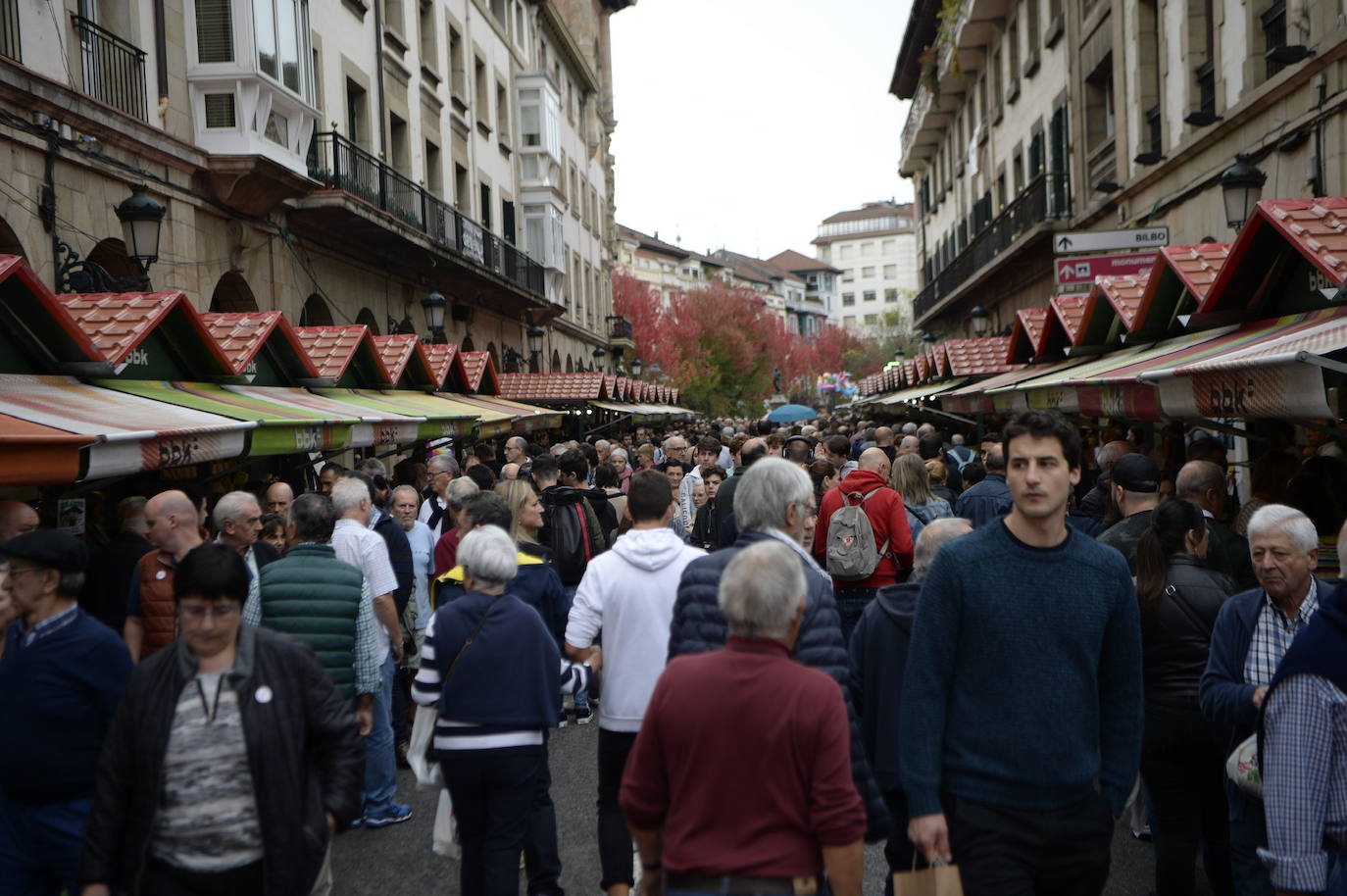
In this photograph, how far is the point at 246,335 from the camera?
10.7m

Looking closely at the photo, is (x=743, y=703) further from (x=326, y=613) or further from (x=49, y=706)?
(x=326, y=613)

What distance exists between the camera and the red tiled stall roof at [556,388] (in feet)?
80.8

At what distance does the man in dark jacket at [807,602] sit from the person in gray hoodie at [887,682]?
1.37 feet

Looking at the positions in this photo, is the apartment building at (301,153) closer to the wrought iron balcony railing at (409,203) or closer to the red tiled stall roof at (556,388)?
the wrought iron balcony railing at (409,203)

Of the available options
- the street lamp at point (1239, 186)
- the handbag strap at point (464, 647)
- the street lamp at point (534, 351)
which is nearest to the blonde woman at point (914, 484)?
the handbag strap at point (464, 647)

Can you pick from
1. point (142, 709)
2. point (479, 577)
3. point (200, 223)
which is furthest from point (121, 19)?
point (142, 709)

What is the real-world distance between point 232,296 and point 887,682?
14988 mm

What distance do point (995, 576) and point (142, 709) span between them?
8.20ft

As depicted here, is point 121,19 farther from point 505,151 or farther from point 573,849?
point 505,151

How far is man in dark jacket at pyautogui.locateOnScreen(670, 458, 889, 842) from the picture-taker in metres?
3.76

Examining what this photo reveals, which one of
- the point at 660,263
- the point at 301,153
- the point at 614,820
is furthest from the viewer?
the point at 660,263

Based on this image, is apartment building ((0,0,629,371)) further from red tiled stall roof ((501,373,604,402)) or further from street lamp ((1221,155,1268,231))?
street lamp ((1221,155,1268,231))

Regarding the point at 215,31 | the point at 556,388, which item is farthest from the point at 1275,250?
the point at 556,388

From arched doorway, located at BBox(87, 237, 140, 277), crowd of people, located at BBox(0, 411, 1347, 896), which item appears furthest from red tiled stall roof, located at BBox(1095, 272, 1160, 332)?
arched doorway, located at BBox(87, 237, 140, 277)
